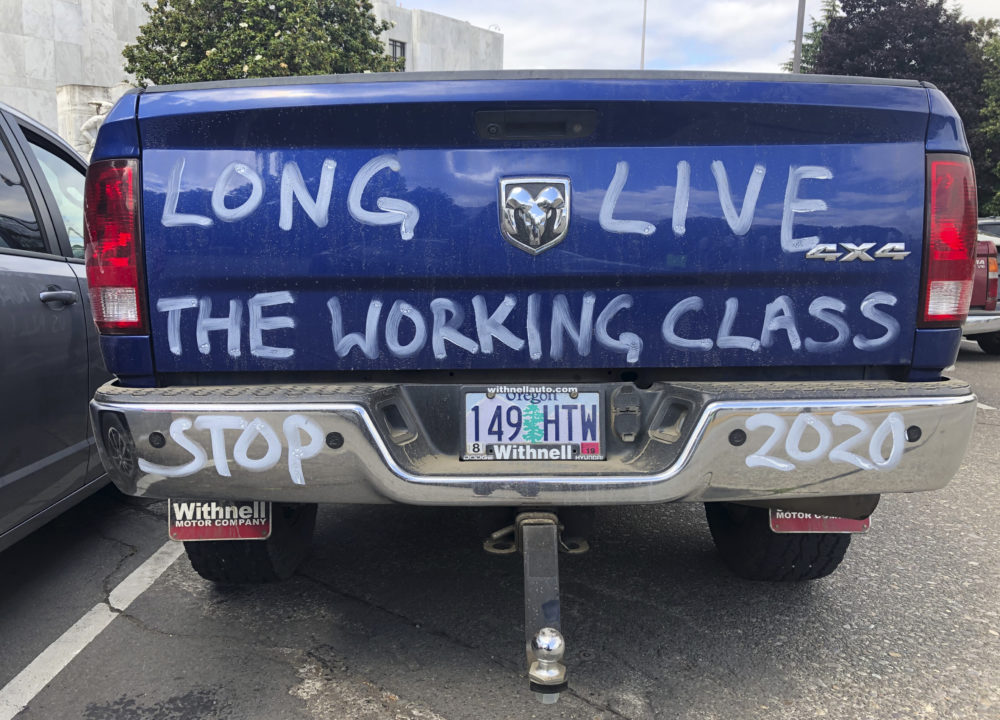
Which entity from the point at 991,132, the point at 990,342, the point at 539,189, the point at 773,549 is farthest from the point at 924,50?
the point at 539,189

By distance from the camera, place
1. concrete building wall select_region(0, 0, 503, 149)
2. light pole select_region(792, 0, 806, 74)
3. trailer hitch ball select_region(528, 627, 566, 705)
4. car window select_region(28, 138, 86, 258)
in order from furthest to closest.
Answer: concrete building wall select_region(0, 0, 503, 149), light pole select_region(792, 0, 806, 74), car window select_region(28, 138, 86, 258), trailer hitch ball select_region(528, 627, 566, 705)

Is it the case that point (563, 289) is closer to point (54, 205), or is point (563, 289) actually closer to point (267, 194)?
point (267, 194)

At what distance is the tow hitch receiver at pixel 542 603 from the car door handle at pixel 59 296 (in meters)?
1.95

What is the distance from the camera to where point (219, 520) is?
245 centimetres

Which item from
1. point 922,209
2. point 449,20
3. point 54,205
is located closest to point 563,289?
point 922,209

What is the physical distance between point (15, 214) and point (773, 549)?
3.05 m

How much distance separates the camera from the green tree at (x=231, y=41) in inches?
810

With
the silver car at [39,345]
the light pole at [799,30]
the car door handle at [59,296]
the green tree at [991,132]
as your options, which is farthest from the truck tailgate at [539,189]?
the green tree at [991,132]

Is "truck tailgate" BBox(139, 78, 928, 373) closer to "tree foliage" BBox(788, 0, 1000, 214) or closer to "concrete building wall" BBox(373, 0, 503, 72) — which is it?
"tree foliage" BBox(788, 0, 1000, 214)

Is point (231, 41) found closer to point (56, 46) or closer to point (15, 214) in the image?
point (56, 46)

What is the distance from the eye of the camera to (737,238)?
6.91 feet

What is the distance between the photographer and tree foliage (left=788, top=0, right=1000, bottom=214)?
81.0 ft

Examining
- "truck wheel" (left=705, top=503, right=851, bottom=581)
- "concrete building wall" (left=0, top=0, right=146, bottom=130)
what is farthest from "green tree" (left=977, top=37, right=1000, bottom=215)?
"concrete building wall" (left=0, top=0, right=146, bottom=130)

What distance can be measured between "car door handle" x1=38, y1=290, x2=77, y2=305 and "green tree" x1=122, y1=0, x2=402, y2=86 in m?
18.8
